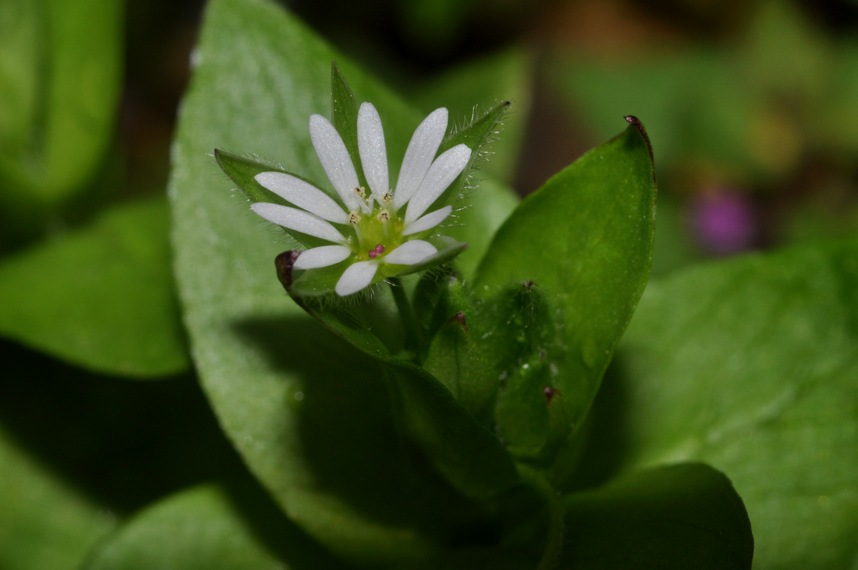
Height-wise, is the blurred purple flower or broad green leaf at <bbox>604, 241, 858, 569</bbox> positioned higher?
broad green leaf at <bbox>604, 241, 858, 569</bbox>

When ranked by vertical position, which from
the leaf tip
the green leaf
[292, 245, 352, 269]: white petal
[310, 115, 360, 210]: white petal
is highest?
the leaf tip

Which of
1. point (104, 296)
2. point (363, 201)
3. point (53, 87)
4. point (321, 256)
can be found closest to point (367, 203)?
point (363, 201)

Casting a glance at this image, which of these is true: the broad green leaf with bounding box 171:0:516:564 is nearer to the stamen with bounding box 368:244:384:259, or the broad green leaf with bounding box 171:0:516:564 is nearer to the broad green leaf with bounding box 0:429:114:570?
the stamen with bounding box 368:244:384:259

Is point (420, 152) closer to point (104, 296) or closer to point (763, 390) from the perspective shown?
point (763, 390)

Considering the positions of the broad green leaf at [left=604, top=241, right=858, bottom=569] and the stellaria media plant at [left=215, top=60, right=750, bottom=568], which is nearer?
the stellaria media plant at [left=215, top=60, right=750, bottom=568]

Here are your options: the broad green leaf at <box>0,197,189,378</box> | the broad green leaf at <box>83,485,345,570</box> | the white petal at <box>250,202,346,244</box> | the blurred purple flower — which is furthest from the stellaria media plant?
the blurred purple flower

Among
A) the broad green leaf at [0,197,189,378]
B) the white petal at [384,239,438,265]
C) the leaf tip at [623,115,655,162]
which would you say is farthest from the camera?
the broad green leaf at [0,197,189,378]
